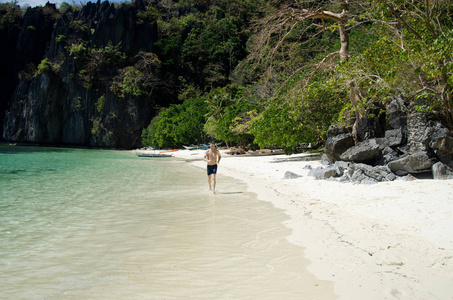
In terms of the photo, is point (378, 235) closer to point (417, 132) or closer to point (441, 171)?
point (441, 171)

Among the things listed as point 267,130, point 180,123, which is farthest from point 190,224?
point 180,123

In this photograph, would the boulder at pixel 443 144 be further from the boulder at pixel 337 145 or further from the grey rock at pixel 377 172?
the boulder at pixel 337 145

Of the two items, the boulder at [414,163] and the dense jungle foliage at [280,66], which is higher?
the dense jungle foliage at [280,66]

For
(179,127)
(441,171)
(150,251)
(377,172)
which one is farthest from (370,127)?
(179,127)

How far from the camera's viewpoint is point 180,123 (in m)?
42.9

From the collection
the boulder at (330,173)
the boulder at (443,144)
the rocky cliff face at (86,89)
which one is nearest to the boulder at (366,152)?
the boulder at (330,173)

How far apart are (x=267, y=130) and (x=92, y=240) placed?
1303 centimetres

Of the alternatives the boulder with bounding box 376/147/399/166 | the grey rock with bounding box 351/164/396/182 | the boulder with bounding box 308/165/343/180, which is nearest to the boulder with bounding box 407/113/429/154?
the boulder with bounding box 376/147/399/166

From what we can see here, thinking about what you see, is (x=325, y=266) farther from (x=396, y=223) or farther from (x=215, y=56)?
(x=215, y=56)

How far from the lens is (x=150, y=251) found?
4.52m

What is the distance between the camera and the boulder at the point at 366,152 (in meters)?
10.3

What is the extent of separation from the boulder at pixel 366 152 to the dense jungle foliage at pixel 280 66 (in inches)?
52.8

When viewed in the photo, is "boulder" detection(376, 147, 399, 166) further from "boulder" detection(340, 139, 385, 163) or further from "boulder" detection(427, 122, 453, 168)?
"boulder" detection(427, 122, 453, 168)

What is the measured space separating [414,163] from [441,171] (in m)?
0.65
